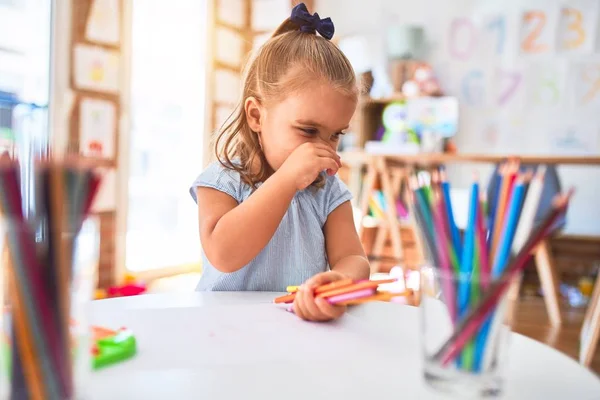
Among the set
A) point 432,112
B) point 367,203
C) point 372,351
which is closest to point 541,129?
point 432,112

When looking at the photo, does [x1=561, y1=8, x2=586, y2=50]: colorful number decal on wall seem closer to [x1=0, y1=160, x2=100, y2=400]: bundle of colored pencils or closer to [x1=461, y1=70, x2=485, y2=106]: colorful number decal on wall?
[x1=461, y1=70, x2=485, y2=106]: colorful number decal on wall

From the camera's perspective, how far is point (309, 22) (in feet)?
3.27

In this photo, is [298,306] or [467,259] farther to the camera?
[298,306]

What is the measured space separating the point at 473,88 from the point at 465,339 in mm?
3793

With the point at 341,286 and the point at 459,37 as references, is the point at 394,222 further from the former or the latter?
the point at 341,286

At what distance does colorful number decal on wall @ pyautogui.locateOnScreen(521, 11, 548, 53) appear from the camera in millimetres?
3771

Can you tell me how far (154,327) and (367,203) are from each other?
7.79ft

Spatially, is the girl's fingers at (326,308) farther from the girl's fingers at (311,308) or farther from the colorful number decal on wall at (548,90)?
the colorful number decal on wall at (548,90)

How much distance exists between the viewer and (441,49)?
13.0 ft

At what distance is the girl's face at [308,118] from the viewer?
→ 87cm

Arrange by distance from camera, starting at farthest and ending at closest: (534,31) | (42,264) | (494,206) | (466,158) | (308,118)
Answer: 1. (534,31)
2. (466,158)
3. (308,118)
4. (494,206)
5. (42,264)

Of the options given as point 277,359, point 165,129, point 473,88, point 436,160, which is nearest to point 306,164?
point 277,359

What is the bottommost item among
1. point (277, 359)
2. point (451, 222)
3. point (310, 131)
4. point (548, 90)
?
point (277, 359)

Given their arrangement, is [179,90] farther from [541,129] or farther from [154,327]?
[154,327]
